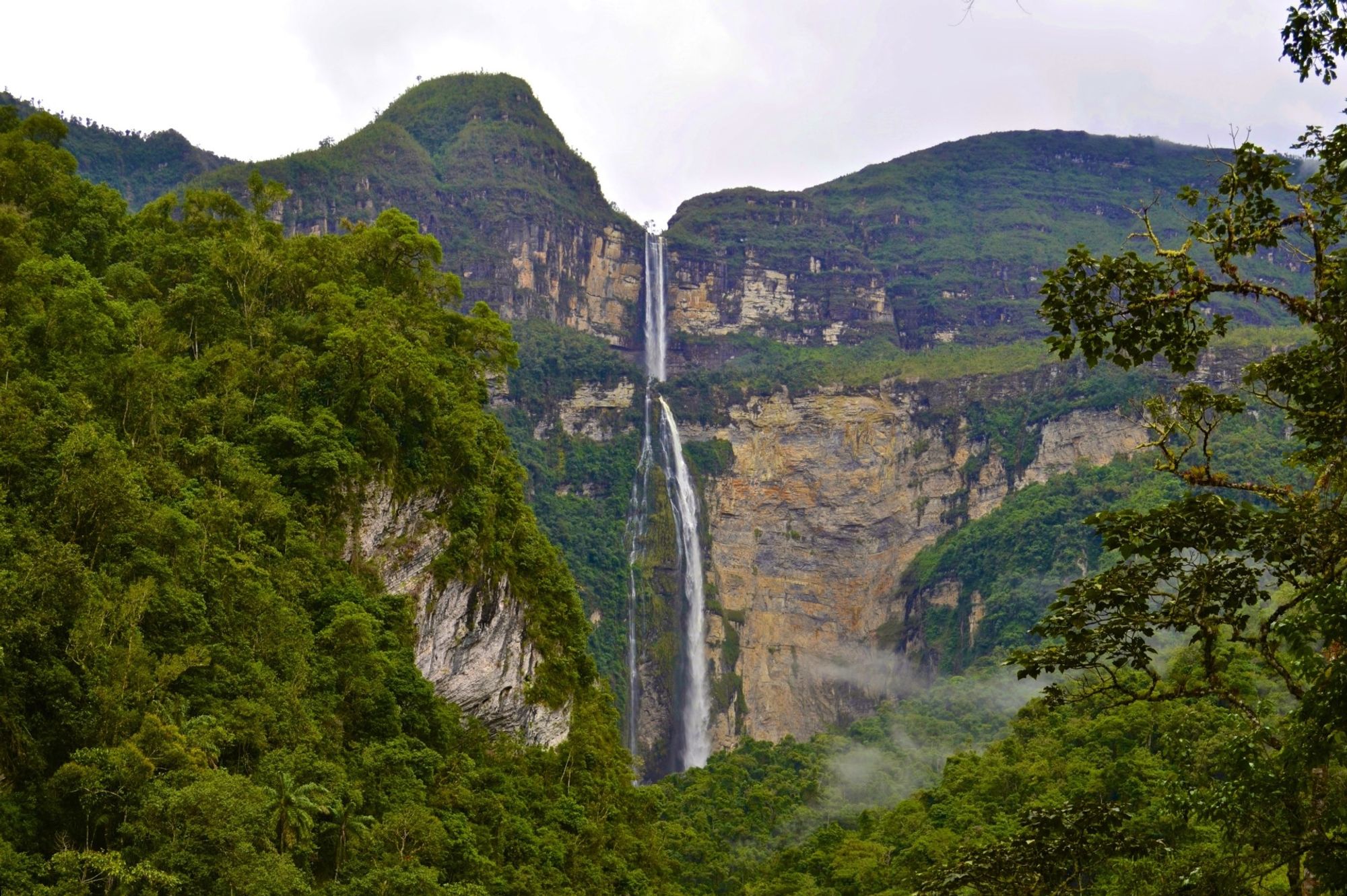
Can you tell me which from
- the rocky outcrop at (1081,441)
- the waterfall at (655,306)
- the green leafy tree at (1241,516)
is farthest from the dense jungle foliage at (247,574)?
the waterfall at (655,306)

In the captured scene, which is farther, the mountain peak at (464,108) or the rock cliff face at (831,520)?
the mountain peak at (464,108)

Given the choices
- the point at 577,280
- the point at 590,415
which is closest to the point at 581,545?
the point at 590,415

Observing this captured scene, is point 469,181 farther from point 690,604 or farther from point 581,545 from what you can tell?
point 690,604

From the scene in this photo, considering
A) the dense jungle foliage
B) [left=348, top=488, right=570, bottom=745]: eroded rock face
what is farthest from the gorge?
the dense jungle foliage

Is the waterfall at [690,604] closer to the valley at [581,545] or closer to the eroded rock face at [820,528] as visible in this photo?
the valley at [581,545]

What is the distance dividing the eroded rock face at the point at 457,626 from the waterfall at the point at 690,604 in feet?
139

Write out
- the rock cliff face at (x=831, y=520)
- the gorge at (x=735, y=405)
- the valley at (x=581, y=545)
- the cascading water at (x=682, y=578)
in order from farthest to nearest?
1. the rock cliff face at (x=831, y=520)
2. the gorge at (x=735, y=405)
3. the cascading water at (x=682, y=578)
4. the valley at (x=581, y=545)

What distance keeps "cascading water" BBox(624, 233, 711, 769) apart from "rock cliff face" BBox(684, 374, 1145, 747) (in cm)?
137

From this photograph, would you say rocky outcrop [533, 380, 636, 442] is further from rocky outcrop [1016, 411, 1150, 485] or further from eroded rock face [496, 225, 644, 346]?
rocky outcrop [1016, 411, 1150, 485]

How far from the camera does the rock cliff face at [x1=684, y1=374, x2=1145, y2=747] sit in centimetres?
8319

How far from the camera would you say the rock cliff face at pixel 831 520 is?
273ft

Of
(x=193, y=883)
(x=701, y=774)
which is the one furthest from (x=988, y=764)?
(x=193, y=883)

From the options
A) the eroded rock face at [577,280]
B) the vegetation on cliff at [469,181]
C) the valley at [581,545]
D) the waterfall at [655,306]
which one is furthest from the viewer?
the waterfall at [655,306]

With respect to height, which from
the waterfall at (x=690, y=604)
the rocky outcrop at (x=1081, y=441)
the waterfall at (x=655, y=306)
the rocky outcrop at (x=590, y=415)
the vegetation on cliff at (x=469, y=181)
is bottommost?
the waterfall at (x=690, y=604)
